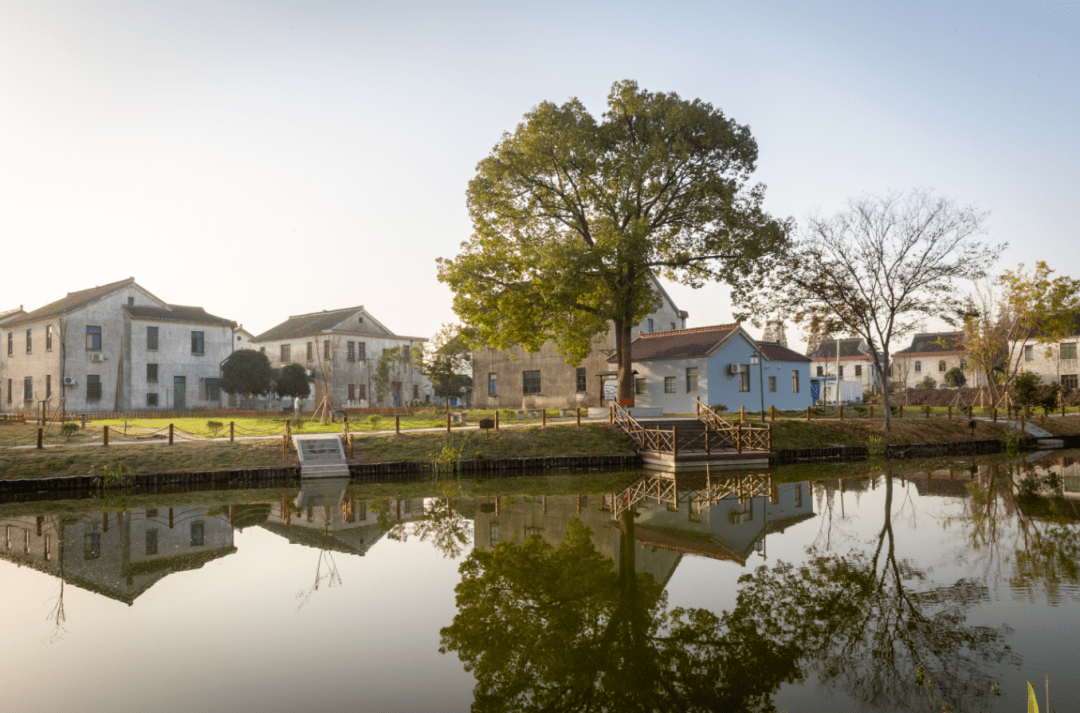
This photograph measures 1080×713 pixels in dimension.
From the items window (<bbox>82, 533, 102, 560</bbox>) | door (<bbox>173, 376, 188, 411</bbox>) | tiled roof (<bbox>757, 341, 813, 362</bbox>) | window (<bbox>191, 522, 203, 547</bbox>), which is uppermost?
tiled roof (<bbox>757, 341, 813, 362</bbox>)

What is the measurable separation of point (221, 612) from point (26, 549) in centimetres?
610

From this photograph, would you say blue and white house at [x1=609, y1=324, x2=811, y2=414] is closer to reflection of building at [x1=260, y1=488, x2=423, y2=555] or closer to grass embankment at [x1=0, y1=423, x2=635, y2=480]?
grass embankment at [x1=0, y1=423, x2=635, y2=480]

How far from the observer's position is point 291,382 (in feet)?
134

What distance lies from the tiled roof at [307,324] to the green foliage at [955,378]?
155 feet

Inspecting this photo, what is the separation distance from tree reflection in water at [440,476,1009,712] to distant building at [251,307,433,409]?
39.0m

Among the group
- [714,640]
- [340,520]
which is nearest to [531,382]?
[340,520]

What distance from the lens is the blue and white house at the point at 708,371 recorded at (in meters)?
33.7

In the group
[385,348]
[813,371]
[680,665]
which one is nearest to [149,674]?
[680,665]

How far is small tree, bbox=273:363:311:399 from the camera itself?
4088cm

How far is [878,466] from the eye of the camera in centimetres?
2353

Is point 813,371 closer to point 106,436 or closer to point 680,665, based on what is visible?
point 106,436

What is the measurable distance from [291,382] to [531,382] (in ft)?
47.7

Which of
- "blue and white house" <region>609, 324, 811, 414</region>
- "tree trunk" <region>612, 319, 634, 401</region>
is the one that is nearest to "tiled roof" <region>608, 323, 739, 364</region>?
"blue and white house" <region>609, 324, 811, 414</region>

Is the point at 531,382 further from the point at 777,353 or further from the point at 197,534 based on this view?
the point at 197,534
